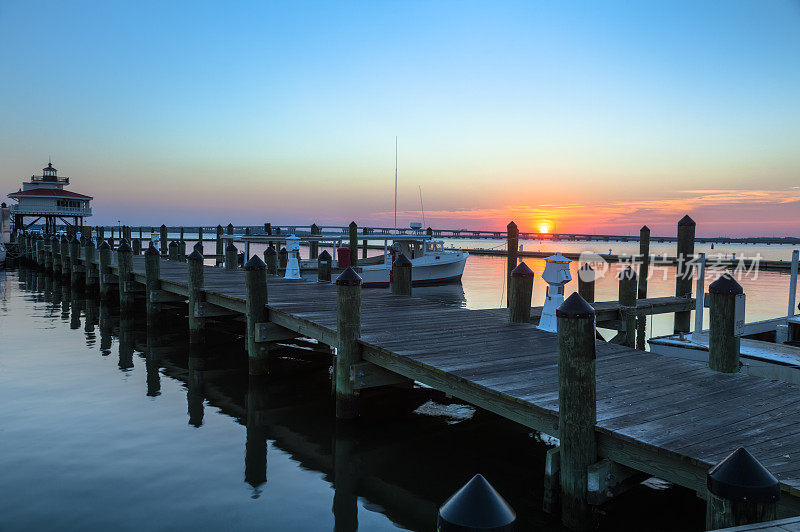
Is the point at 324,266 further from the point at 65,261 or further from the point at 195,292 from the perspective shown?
the point at 65,261

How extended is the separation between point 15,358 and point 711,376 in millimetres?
14036

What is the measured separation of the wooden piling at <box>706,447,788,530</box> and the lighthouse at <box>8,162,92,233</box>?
245ft

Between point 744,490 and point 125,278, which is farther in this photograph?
point 125,278

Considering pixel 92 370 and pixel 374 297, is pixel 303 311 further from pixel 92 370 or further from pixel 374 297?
pixel 92 370

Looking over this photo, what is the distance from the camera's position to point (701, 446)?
4375mm

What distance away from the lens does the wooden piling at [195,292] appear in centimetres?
1325

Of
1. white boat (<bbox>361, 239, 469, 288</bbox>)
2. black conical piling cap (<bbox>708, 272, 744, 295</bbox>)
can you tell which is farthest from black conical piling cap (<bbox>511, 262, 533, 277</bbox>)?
white boat (<bbox>361, 239, 469, 288</bbox>)

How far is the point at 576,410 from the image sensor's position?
4.86m

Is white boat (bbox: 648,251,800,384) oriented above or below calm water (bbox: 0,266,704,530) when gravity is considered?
above

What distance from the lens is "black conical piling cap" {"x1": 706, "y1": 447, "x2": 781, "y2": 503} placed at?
294 cm

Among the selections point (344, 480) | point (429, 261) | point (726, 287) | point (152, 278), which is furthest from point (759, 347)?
point (429, 261)

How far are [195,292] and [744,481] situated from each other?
1243 cm

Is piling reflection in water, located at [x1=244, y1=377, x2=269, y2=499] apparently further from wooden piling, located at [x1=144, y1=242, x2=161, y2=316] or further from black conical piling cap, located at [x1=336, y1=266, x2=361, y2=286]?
wooden piling, located at [x1=144, y1=242, x2=161, y2=316]

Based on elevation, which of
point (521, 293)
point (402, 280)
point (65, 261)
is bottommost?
point (65, 261)
